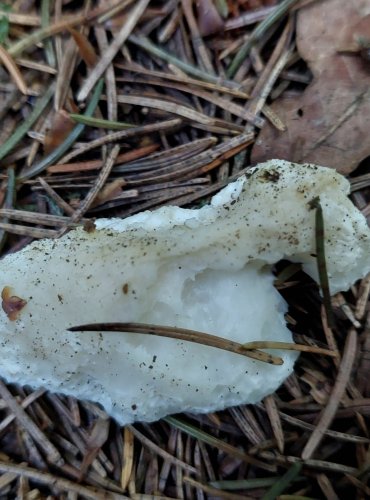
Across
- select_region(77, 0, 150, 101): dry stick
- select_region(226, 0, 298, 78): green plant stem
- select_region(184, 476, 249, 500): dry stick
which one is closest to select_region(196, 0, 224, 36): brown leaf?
select_region(226, 0, 298, 78): green plant stem

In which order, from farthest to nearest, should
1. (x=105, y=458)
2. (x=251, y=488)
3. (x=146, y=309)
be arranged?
(x=105, y=458)
(x=251, y=488)
(x=146, y=309)

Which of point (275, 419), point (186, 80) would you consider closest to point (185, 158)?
point (186, 80)

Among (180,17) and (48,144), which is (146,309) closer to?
(48,144)

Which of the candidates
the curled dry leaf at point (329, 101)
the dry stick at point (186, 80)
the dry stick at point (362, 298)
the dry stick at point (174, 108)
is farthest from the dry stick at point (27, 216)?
the dry stick at point (362, 298)

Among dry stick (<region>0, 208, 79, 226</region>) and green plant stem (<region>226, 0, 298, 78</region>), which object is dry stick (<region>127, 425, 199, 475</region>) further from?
green plant stem (<region>226, 0, 298, 78</region>)

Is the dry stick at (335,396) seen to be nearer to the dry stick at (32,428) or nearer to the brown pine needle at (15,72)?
the dry stick at (32,428)

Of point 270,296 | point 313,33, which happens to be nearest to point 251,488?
point 270,296
